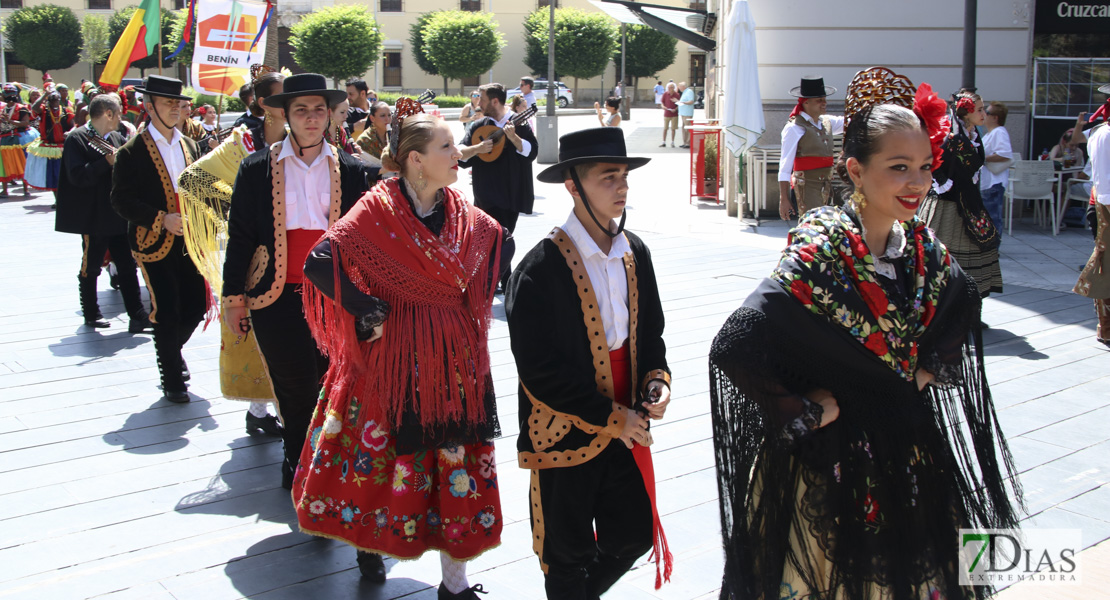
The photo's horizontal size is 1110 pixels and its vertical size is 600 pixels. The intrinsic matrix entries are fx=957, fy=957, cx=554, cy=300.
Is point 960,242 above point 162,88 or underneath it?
underneath

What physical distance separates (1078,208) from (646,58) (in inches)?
1703

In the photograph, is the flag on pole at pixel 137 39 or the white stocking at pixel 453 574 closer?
the white stocking at pixel 453 574

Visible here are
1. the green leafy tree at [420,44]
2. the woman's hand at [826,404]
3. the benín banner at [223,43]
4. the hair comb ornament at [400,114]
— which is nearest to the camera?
the woman's hand at [826,404]

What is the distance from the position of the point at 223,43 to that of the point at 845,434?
9.97 meters

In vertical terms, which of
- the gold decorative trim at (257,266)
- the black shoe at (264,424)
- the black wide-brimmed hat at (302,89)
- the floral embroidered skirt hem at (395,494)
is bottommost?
the black shoe at (264,424)

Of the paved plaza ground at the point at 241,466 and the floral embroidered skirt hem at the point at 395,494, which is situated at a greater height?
the floral embroidered skirt hem at the point at 395,494

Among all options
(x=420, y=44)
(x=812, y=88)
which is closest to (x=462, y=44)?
(x=420, y=44)

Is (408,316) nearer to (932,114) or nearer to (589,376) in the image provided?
(589,376)

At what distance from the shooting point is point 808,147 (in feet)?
29.6

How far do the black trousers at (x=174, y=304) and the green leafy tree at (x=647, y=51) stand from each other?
49079 millimetres

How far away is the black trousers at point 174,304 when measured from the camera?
18.6 ft

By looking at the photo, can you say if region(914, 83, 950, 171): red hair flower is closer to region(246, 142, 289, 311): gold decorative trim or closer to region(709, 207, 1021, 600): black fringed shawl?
region(709, 207, 1021, 600): black fringed shawl

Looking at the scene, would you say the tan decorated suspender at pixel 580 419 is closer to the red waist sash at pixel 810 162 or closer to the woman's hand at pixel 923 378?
the woman's hand at pixel 923 378

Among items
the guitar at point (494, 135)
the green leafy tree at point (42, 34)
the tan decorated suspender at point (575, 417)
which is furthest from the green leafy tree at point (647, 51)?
the tan decorated suspender at point (575, 417)
